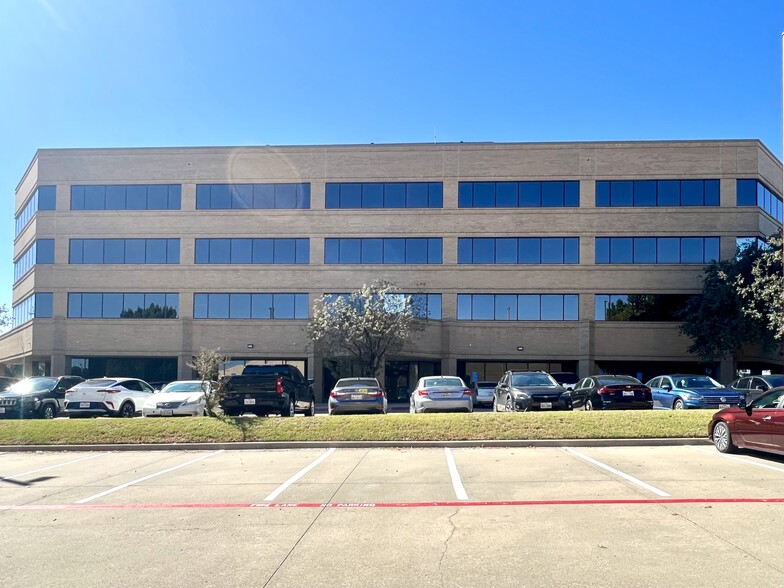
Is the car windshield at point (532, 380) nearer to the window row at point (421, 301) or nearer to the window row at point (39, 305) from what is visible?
the window row at point (421, 301)

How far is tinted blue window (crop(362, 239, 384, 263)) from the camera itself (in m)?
38.7

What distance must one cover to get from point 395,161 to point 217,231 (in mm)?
10928

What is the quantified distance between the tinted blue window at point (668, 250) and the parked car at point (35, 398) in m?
30.0

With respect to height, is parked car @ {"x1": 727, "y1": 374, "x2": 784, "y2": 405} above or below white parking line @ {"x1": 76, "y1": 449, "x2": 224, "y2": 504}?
above

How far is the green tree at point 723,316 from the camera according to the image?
3406 centimetres

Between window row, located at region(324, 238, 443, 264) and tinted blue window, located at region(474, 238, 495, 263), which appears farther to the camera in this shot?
window row, located at region(324, 238, 443, 264)

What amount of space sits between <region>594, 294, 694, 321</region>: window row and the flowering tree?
10.6 m

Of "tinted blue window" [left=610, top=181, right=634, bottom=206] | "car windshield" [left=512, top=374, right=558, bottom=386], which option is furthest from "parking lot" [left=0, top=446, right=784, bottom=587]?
"tinted blue window" [left=610, top=181, right=634, bottom=206]

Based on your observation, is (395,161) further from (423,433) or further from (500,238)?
(423,433)

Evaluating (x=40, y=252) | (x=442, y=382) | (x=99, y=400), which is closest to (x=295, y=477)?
(x=442, y=382)

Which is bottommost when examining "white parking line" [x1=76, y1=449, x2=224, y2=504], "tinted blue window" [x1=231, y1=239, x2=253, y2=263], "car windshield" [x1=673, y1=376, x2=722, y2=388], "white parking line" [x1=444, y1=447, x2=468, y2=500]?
"white parking line" [x1=76, y1=449, x2=224, y2=504]

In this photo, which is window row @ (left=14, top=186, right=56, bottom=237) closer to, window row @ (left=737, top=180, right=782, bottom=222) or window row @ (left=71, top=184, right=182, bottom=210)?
window row @ (left=71, top=184, right=182, bottom=210)

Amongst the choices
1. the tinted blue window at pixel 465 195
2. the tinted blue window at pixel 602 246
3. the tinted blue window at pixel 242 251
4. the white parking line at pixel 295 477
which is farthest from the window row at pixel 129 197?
the white parking line at pixel 295 477

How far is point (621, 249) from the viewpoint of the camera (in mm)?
38250
